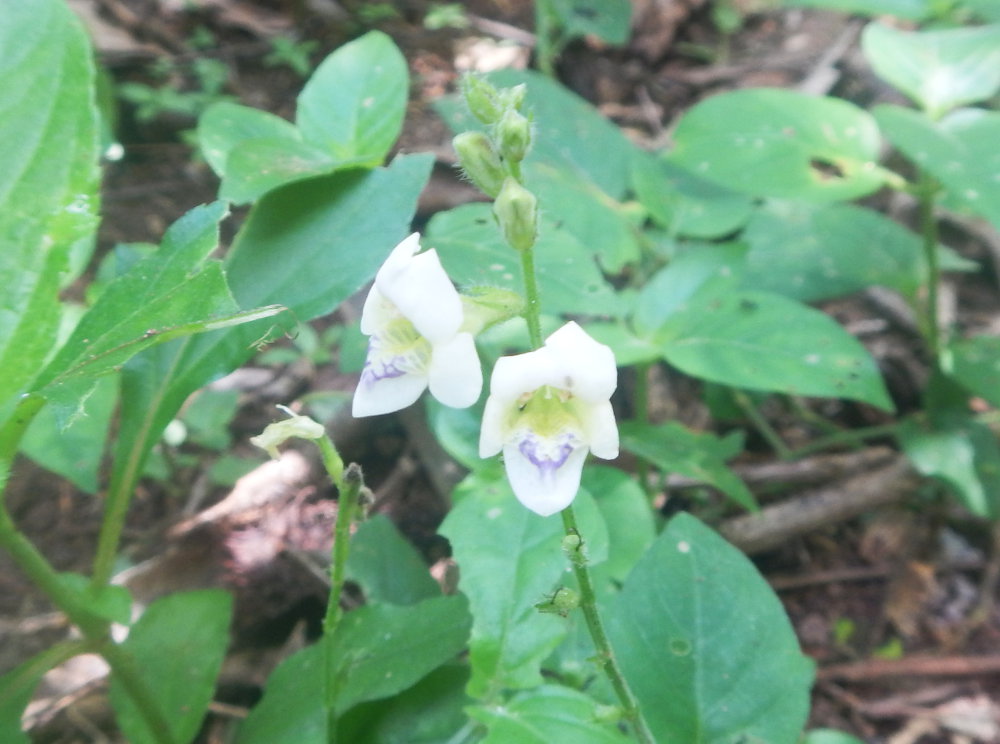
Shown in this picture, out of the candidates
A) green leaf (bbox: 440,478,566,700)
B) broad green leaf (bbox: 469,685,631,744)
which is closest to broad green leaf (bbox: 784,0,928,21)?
green leaf (bbox: 440,478,566,700)

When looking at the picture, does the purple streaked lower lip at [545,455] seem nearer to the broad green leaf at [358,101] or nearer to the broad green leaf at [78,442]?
the broad green leaf at [358,101]

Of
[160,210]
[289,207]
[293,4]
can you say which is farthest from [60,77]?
[293,4]

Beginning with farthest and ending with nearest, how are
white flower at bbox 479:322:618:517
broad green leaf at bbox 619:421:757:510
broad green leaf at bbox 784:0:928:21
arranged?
broad green leaf at bbox 784:0:928:21
broad green leaf at bbox 619:421:757:510
white flower at bbox 479:322:618:517

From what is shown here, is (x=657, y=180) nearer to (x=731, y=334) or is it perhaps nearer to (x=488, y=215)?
(x=731, y=334)

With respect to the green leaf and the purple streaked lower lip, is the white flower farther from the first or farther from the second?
the green leaf

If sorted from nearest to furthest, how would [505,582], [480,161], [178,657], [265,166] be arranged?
[480,161] < [505,582] < [265,166] < [178,657]

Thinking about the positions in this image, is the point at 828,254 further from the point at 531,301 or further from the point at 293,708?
the point at 293,708

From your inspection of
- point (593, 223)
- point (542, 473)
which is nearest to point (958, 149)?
point (593, 223)
